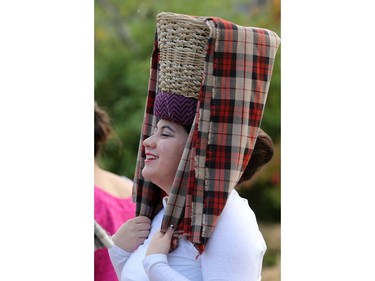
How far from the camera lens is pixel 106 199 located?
3.14 m

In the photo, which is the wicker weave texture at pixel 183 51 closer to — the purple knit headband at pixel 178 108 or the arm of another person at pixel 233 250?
the purple knit headband at pixel 178 108

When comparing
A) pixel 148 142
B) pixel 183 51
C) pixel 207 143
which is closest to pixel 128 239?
pixel 148 142

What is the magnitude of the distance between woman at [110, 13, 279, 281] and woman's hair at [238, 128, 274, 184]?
0.32 feet

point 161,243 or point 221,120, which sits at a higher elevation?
point 221,120

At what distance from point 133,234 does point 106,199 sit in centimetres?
97

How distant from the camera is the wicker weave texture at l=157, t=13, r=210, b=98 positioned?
2.00 metres

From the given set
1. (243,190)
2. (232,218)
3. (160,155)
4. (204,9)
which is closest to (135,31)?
(204,9)

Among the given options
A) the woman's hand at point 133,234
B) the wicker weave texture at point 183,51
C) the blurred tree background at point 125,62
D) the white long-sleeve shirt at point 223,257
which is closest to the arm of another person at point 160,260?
the white long-sleeve shirt at point 223,257

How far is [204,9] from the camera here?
2641 mm

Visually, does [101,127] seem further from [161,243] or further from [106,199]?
[161,243]

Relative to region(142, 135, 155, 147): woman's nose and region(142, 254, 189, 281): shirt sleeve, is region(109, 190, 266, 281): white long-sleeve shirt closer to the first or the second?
region(142, 254, 189, 281): shirt sleeve


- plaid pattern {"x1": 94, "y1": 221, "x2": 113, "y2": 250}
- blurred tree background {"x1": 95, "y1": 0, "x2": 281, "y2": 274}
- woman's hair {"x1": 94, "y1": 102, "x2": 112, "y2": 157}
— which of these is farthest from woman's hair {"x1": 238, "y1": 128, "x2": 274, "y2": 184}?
woman's hair {"x1": 94, "y1": 102, "x2": 112, "y2": 157}
